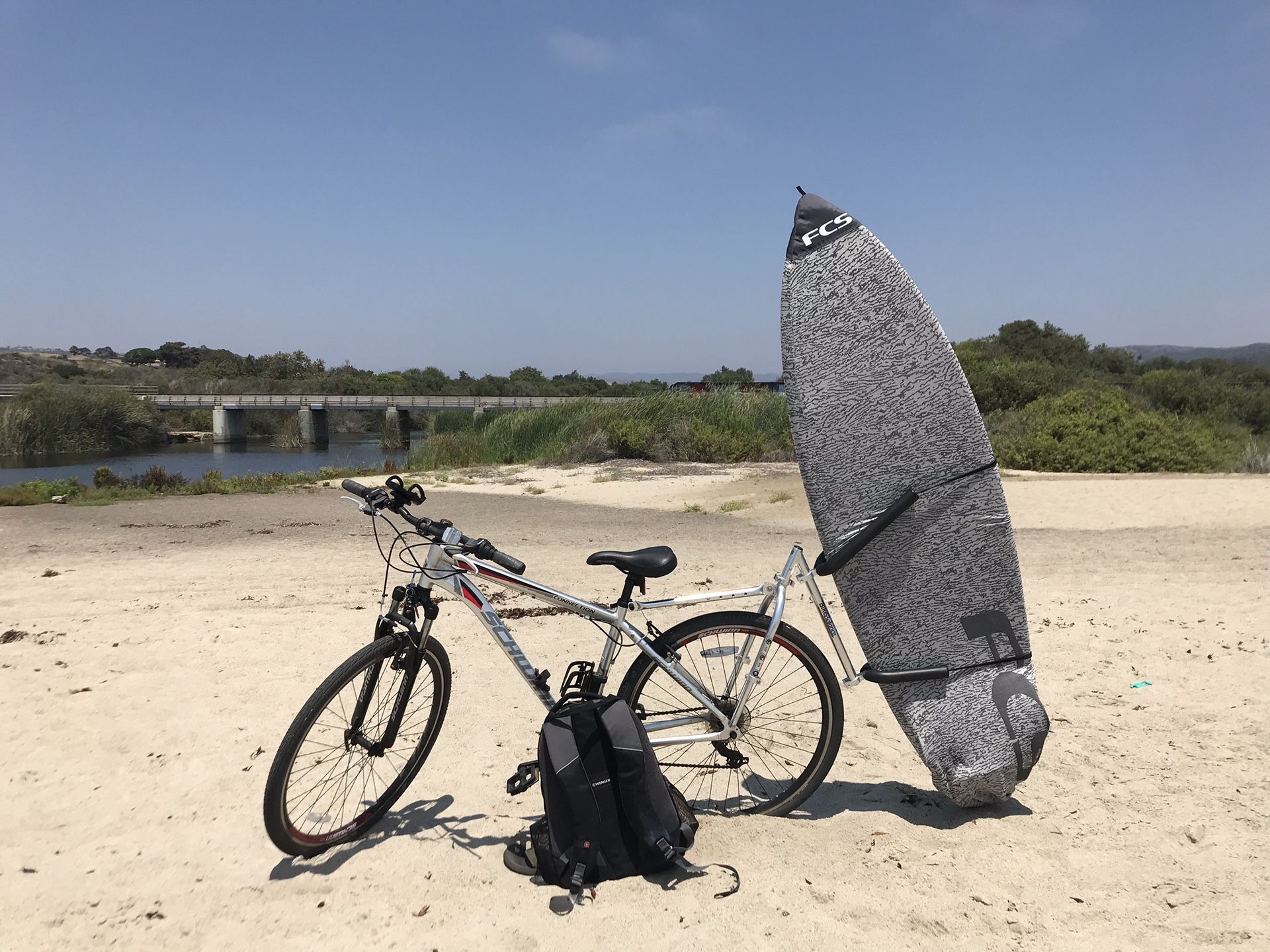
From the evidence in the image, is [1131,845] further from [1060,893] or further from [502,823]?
[502,823]

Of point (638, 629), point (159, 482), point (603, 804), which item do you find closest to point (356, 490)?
point (638, 629)

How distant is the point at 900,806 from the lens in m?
3.52

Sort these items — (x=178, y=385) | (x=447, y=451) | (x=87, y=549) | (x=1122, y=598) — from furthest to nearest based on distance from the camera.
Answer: (x=178, y=385) < (x=447, y=451) < (x=87, y=549) < (x=1122, y=598)

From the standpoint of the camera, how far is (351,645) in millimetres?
5422

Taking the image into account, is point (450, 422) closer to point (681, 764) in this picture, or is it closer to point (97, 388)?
point (97, 388)

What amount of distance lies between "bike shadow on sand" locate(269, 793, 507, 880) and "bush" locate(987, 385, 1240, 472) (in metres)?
16.2

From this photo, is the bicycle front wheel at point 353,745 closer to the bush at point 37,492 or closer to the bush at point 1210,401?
the bush at point 37,492

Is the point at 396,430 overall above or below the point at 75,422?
below

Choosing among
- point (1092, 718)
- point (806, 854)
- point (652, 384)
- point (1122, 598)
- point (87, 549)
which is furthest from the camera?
point (652, 384)

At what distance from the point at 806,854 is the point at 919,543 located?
4.17 ft

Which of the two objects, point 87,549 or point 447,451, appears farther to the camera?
point 447,451

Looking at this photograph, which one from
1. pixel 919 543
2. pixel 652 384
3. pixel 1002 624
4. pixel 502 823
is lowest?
pixel 502 823

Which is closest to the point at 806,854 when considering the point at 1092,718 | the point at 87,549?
the point at 1092,718

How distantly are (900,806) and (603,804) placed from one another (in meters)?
1.43
